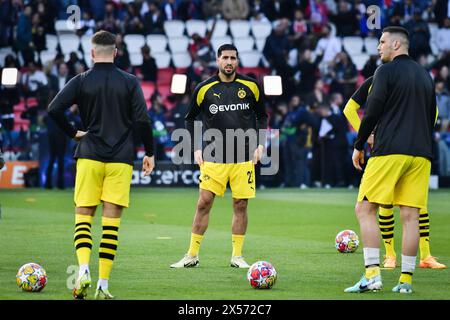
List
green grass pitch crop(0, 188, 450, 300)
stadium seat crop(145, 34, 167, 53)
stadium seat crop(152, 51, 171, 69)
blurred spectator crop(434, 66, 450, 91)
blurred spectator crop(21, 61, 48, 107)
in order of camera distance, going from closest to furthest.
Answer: green grass pitch crop(0, 188, 450, 300), blurred spectator crop(21, 61, 48, 107), blurred spectator crop(434, 66, 450, 91), stadium seat crop(152, 51, 171, 69), stadium seat crop(145, 34, 167, 53)

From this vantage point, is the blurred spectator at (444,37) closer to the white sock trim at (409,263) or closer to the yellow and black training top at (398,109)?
the yellow and black training top at (398,109)

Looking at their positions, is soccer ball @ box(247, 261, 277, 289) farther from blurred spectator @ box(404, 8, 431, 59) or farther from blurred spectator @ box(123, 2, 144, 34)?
blurred spectator @ box(404, 8, 431, 59)

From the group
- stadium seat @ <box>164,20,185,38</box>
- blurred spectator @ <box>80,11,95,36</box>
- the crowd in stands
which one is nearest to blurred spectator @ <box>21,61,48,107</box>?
the crowd in stands

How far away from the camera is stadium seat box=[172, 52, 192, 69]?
3188cm

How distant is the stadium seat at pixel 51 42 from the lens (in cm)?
3148

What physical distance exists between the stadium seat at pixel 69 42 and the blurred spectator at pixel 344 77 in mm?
7769

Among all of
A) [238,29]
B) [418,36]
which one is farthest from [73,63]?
[418,36]

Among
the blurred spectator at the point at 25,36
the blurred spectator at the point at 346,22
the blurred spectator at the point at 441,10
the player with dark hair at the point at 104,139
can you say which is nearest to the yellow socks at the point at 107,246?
the player with dark hair at the point at 104,139

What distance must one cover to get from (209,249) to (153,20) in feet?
61.9

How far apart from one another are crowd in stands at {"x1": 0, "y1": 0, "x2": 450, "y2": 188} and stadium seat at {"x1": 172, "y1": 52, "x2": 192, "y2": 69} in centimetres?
5

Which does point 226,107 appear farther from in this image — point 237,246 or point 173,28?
point 173,28

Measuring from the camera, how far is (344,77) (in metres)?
31.0

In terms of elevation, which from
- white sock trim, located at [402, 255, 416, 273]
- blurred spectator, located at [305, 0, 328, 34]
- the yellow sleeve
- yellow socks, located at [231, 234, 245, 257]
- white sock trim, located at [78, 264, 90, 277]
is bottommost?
yellow socks, located at [231, 234, 245, 257]

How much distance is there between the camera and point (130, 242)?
1510cm
